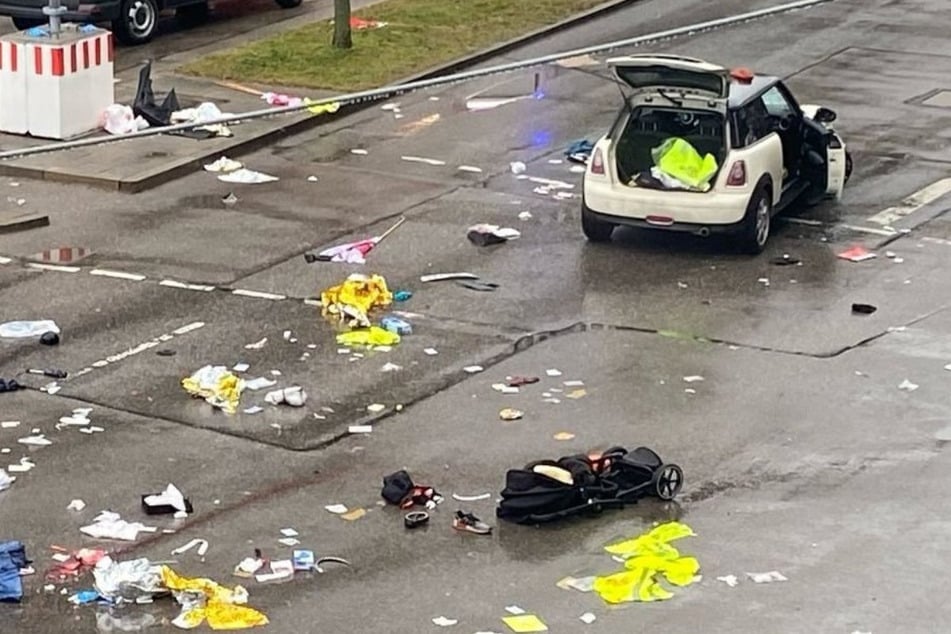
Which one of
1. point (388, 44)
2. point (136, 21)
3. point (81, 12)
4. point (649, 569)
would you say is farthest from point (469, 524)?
point (136, 21)

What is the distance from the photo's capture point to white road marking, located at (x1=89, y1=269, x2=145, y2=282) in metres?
16.5

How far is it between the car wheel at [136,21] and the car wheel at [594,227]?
33.2ft

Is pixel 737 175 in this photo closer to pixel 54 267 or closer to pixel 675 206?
pixel 675 206

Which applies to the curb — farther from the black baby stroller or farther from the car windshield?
the black baby stroller

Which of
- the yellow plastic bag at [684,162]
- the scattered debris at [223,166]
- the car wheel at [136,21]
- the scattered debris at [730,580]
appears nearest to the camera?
the scattered debris at [730,580]

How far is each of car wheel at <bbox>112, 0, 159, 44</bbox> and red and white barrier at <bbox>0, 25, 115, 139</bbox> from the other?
3.92 meters

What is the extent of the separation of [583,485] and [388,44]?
14.5m

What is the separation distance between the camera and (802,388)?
45.1 ft

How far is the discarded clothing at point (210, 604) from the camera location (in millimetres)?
10141

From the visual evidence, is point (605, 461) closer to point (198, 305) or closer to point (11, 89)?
point (198, 305)

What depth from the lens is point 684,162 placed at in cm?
1689

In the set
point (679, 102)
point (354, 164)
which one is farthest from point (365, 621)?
point (354, 164)

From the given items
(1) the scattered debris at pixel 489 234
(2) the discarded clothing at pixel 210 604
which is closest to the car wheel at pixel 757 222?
(1) the scattered debris at pixel 489 234

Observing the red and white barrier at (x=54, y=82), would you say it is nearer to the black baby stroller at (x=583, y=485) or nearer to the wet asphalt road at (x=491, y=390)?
the wet asphalt road at (x=491, y=390)
